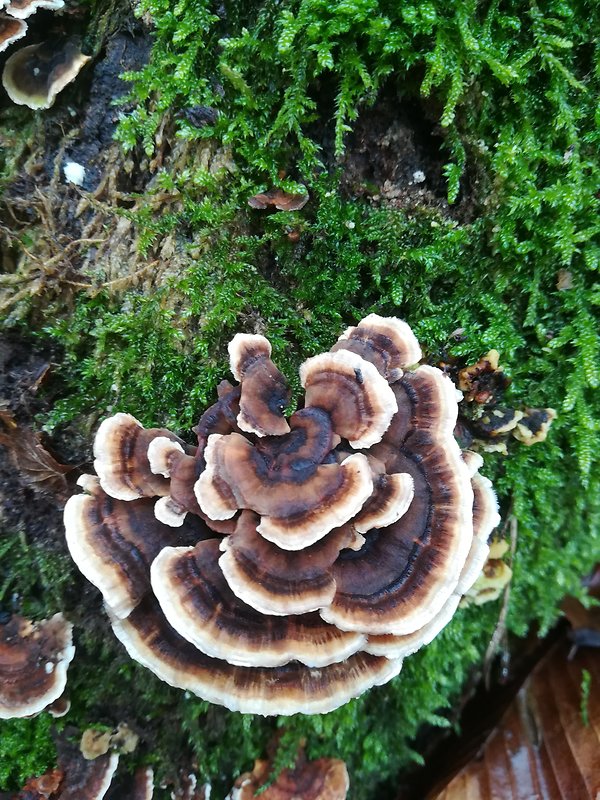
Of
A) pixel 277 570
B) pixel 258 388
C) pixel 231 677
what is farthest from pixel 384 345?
pixel 231 677

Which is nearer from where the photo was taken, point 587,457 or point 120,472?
point 120,472

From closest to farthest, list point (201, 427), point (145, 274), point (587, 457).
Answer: point (201, 427)
point (145, 274)
point (587, 457)

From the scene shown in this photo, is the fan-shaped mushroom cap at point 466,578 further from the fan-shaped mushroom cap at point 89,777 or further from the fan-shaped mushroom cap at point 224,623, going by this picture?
the fan-shaped mushroom cap at point 89,777

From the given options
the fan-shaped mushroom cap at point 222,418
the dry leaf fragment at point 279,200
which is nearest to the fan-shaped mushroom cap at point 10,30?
the dry leaf fragment at point 279,200

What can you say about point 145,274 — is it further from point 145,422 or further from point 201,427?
point 201,427

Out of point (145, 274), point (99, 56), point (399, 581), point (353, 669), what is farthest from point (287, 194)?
point (353, 669)
